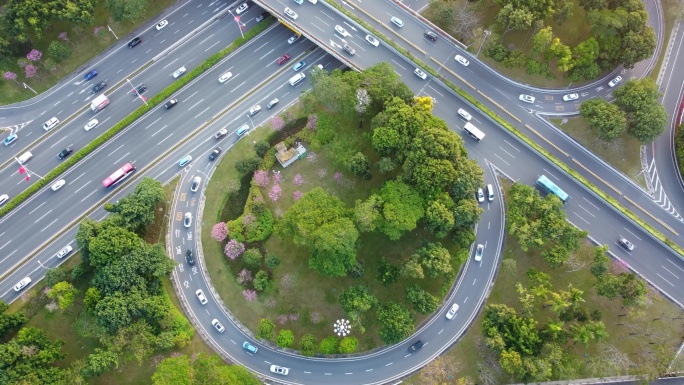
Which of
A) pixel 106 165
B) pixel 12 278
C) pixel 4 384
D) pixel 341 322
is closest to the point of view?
pixel 4 384

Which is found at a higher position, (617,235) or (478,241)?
(478,241)

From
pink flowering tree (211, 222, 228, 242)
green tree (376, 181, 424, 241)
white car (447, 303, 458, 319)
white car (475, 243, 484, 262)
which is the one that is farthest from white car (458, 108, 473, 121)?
pink flowering tree (211, 222, 228, 242)

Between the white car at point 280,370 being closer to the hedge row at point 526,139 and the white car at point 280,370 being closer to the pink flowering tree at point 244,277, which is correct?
the pink flowering tree at point 244,277

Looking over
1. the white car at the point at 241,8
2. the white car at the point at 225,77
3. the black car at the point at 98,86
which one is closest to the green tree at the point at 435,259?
the white car at the point at 225,77

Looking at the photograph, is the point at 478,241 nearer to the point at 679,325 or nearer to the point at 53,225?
the point at 679,325

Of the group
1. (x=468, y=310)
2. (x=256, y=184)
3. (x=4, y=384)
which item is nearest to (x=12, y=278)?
(x=4, y=384)

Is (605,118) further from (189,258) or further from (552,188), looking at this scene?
(189,258)

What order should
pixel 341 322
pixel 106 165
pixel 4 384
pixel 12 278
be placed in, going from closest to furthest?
pixel 4 384 → pixel 341 322 → pixel 12 278 → pixel 106 165
